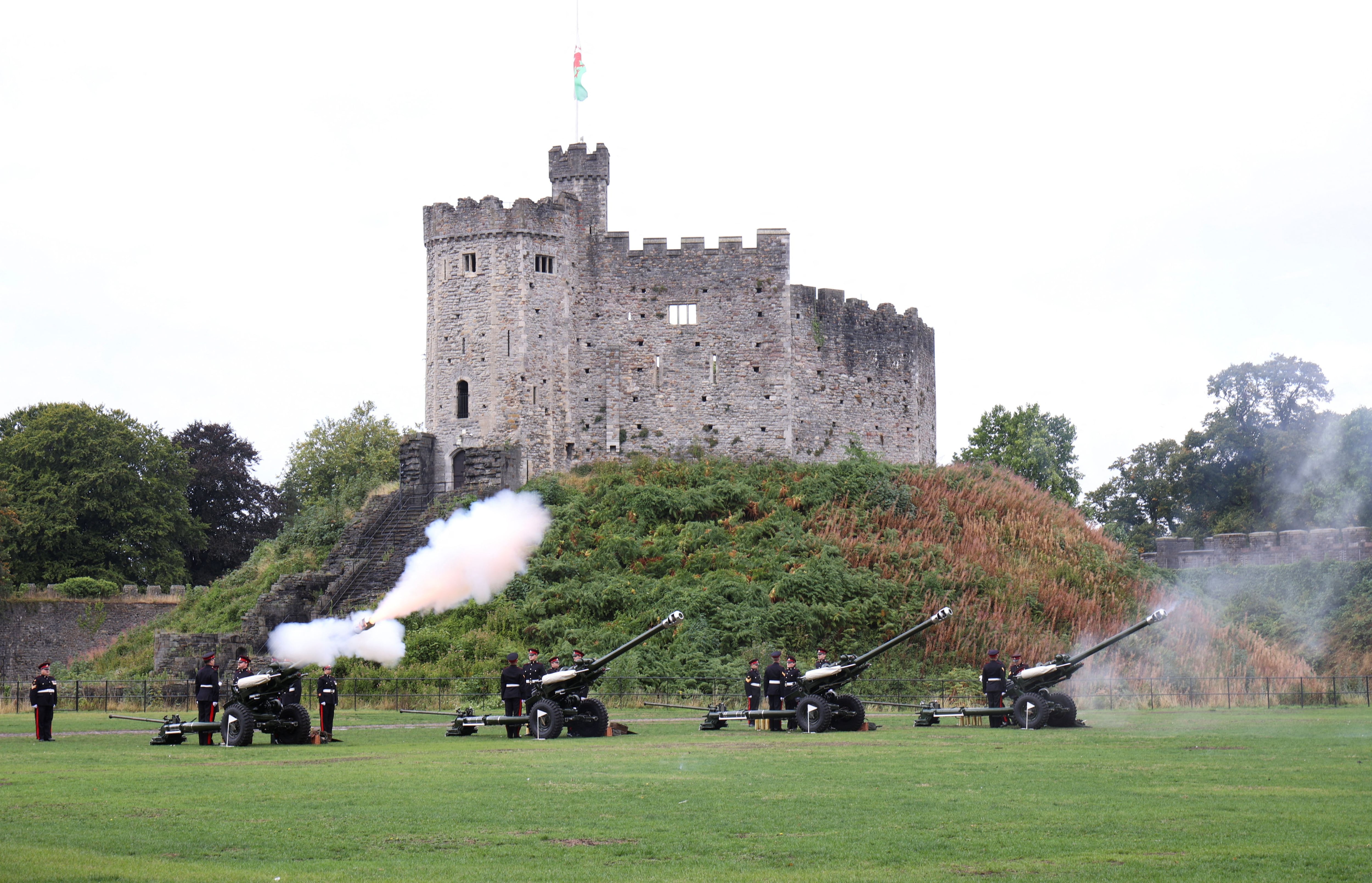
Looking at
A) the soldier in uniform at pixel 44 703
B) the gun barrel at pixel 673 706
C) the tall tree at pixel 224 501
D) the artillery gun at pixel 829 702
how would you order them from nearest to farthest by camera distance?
the soldier in uniform at pixel 44 703, the artillery gun at pixel 829 702, the gun barrel at pixel 673 706, the tall tree at pixel 224 501

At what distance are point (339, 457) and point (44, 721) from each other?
55.6 meters

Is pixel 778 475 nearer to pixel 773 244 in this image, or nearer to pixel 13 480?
pixel 773 244

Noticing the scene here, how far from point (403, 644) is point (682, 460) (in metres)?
17.6

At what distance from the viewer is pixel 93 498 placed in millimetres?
65938

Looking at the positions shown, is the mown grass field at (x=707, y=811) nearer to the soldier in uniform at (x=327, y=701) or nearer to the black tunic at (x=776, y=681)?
the soldier in uniform at (x=327, y=701)

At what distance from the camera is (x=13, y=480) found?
211 ft

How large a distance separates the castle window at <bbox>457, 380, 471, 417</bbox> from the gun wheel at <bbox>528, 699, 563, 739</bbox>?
29.5 metres

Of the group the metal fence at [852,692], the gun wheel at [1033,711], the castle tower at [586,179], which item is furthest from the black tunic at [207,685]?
the castle tower at [586,179]

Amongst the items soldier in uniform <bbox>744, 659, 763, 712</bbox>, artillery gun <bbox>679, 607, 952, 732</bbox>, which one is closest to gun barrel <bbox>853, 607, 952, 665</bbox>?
artillery gun <bbox>679, 607, 952, 732</bbox>

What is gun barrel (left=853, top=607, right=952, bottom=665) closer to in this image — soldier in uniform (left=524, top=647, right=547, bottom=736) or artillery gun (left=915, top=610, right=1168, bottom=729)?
artillery gun (left=915, top=610, right=1168, bottom=729)

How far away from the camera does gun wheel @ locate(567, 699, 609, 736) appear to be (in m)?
23.9

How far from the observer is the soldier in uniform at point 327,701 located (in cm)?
2375

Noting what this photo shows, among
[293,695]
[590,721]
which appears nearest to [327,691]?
[293,695]

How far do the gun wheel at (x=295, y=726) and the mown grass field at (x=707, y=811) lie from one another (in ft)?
5.03
